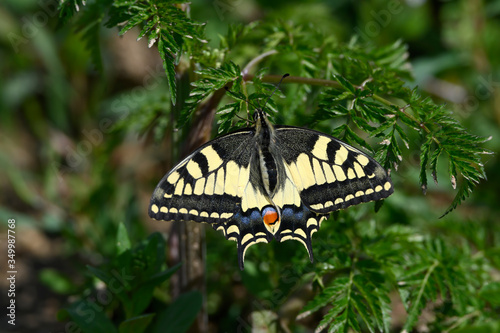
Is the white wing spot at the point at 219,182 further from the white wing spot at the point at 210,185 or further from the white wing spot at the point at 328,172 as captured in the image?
the white wing spot at the point at 328,172

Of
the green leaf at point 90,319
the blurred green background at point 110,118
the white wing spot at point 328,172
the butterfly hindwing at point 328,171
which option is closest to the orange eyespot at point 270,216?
the butterfly hindwing at point 328,171

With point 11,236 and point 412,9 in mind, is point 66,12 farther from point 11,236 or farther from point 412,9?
point 412,9

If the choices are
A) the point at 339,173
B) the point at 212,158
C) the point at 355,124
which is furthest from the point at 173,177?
the point at 355,124

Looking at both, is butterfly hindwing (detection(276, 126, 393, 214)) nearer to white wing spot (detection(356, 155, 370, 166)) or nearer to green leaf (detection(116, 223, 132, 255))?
white wing spot (detection(356, 155, 370, 166))

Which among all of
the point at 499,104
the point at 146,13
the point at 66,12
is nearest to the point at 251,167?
the point at 146,13

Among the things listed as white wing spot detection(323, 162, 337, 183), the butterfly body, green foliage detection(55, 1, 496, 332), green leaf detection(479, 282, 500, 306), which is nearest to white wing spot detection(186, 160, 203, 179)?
the butterfly body

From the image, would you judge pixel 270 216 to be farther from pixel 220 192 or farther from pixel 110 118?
pixel 110 118

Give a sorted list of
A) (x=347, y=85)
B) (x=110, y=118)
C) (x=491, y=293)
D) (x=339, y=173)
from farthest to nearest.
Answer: (x=110, y=118) → (x=491, y=293) → (x=339, y=173) → (x=347, y=85)
